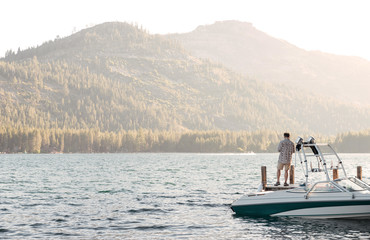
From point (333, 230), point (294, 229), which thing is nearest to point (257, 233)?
point (294, 229)

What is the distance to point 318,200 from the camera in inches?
1316

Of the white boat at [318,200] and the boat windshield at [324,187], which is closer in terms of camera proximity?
the white boat at [318,200]

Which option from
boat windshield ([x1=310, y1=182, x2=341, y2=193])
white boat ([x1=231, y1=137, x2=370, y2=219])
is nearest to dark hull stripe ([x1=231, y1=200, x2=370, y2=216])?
white boat ([x1=231, y1=137, x2=370, y2=219])

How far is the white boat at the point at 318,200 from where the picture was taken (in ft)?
108

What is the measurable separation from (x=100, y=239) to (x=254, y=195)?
1156 centimetres

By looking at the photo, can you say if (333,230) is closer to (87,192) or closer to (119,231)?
(119,231)

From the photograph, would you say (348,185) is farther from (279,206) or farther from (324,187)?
(279,206)

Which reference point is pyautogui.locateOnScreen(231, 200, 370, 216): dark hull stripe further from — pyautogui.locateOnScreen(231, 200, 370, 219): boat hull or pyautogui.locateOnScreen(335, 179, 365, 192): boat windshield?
pyautogui.locateOnScreen(335, 179, 365, 192): boat windshield

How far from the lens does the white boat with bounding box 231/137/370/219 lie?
3285 centimetres

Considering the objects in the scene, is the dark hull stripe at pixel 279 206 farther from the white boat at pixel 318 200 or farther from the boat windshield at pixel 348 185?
the boat windshield at pixel 348 185

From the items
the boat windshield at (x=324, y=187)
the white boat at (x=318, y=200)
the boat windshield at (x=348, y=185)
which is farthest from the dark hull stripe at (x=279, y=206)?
the boat windshield at (x=348, y=185)

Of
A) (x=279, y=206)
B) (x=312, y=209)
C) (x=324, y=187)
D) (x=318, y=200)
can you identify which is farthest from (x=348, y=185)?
(x=279, y=206)

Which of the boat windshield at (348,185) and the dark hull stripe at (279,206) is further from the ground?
the boat windshield at (348,185)

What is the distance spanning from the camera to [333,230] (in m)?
30.7
